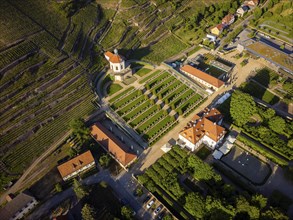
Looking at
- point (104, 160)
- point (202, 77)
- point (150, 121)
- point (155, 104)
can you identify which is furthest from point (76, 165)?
point (202, 77)

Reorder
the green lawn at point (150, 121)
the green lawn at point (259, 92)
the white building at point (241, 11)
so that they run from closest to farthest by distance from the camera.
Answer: the green lawn at point (150, 121) → the green lawn at point (259, 92) → the white building at point (241, 11)

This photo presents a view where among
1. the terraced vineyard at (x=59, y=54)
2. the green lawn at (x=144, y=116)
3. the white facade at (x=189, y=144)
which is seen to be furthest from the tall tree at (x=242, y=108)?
the green lawn at (x=144, y=116)

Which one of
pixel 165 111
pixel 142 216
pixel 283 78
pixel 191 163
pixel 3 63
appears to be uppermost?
pixel 3 63

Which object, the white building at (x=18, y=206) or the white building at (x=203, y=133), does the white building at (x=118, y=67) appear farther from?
the white building at (x=18, y=206)

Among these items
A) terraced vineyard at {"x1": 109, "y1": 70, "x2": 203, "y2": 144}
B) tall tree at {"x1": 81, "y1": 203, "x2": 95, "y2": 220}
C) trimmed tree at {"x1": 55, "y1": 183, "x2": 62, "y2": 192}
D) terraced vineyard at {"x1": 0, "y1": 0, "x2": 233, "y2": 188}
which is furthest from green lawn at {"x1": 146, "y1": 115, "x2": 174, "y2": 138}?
trimmed tree at {"x1": 55, "y1": 183, "x2": 62, "y2": 192}

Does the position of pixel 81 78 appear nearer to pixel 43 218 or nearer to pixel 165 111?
pixel 165 111

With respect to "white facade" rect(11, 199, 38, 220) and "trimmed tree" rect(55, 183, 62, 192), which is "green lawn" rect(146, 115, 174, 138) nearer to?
"trimmed tree" rect(55, 183, 62, 192)

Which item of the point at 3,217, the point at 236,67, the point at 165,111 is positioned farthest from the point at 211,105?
the point at 3,217

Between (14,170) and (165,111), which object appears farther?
(165,111)
